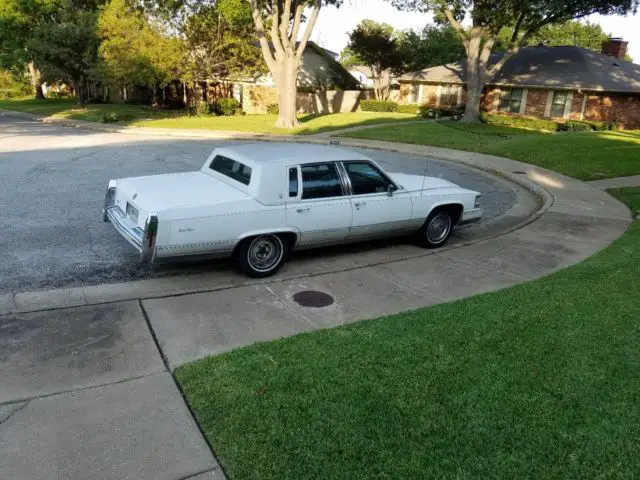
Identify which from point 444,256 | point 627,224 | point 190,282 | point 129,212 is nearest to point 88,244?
point 129,212

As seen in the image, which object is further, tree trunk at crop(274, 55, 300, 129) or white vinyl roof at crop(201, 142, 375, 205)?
tree trunk at crop(274, 55, 300, 129)

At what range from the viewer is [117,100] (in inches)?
2003

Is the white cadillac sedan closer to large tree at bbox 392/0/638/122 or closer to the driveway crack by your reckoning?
the driveway crack

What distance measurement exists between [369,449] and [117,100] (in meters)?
53.5

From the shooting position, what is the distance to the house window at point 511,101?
34.5 m

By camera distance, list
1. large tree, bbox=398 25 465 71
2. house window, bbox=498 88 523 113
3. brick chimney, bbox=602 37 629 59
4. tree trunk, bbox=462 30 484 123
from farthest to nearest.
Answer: large tree, bbox=398 25 465 71 → brick chimney, bbox=602 37 629 59 → house window, bbox=498 88 523 113 → tree trunk, bbox=462 30 484 123

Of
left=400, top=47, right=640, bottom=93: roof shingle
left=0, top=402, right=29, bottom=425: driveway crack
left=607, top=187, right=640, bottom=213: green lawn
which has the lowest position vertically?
left=0, top=402, right=29, bottom=425: driveway crack

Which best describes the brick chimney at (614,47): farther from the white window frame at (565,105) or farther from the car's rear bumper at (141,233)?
the car's rear bumper at (141,233)

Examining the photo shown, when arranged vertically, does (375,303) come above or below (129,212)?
below

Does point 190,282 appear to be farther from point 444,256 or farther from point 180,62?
point 180,62

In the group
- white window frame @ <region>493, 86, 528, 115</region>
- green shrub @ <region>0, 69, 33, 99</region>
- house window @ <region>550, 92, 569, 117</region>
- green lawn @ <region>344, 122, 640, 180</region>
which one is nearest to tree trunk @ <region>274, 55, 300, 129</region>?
green lawn @ <region>344, 122, 640, 180</region>

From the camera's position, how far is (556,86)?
31734mm

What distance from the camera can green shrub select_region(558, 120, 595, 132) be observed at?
2922cm

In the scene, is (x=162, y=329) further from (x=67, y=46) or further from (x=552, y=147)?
(x=67, y=46)
